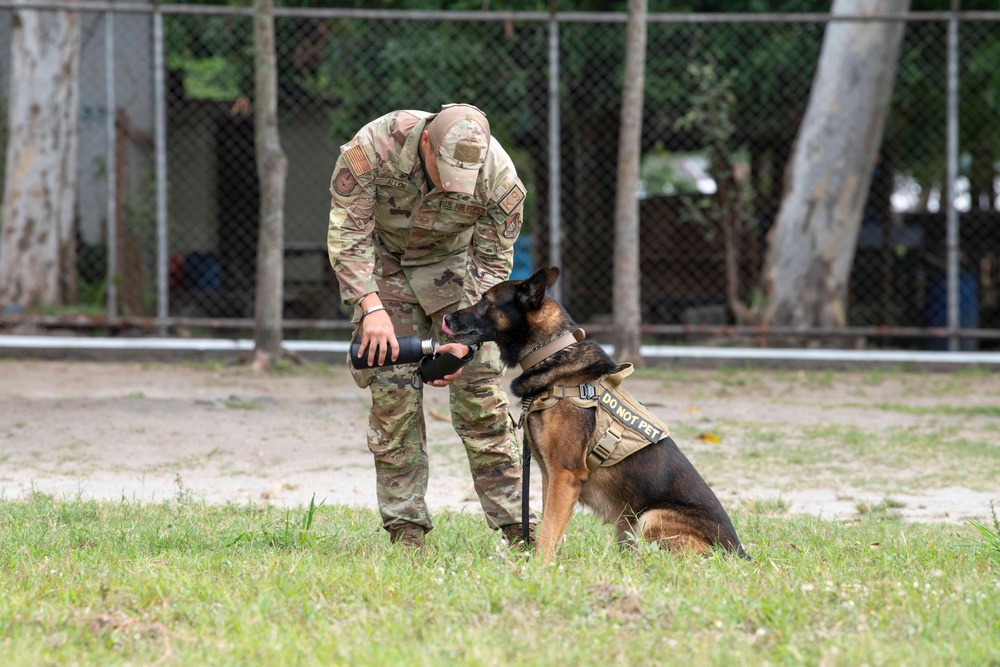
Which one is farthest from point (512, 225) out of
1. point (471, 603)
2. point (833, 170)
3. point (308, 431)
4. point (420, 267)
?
point (833, 170)

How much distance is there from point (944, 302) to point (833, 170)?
2.74 meters

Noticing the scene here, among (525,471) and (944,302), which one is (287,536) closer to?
(525,471)

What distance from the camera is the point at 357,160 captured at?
3967 millimetres

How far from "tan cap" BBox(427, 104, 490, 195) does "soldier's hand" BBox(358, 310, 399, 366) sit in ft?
1.72

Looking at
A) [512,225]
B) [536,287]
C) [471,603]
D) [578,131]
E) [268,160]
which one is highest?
[578,131]

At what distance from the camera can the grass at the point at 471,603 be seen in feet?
9.03

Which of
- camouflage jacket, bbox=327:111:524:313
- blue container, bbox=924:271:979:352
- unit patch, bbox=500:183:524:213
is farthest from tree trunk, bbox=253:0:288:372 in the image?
blue container, bbox=924:271:979:352

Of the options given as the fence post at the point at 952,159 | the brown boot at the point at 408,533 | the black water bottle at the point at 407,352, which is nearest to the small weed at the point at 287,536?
the brown boot at the point at 408,533

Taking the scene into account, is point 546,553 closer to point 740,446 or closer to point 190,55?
point 740,446

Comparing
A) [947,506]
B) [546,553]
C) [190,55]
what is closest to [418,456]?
[546,553]

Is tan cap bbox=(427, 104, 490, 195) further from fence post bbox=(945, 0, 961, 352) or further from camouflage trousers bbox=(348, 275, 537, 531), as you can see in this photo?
fence post bbox=(945, 0, 961, 352)

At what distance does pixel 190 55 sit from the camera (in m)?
13.5

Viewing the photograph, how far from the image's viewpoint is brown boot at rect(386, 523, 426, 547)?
13.8 ft

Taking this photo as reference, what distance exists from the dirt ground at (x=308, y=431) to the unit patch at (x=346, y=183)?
1.84 meters
